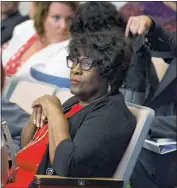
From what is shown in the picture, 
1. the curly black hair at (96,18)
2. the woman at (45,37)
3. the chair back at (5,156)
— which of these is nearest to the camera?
the chair back at (5,156)

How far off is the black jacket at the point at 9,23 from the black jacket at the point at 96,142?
2219mm

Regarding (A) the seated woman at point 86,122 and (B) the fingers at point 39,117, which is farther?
(B) the fingers at point 39,117

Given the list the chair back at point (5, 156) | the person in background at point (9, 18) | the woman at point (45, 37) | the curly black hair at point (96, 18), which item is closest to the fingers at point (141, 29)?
the curly black hair at point (96, 18)

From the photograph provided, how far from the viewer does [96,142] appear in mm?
1867

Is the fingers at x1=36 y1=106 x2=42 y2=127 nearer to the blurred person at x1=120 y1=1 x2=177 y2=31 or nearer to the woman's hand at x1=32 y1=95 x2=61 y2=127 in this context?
the woman's hand at x1=32 y1=95 x2=61 y2=127

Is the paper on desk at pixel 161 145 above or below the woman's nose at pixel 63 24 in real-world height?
below

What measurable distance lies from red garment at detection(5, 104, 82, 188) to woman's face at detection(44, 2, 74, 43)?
1323mm

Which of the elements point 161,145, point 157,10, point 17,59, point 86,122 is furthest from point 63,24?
point 86,122

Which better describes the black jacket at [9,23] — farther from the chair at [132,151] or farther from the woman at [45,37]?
the chair at [132,151]

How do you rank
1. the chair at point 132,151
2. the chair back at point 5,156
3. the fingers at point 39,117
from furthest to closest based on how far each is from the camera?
1. the fingers at point 39,117
2. the chair at point 132,151
3. the chair back at point 5,156

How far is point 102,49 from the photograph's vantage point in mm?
2049

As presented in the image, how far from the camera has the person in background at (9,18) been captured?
4.11 m

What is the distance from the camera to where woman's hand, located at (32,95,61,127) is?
206cm

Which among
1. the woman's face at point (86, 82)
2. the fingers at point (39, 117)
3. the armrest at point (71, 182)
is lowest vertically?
the armrest at point (71, 182)
